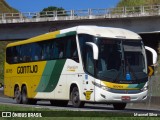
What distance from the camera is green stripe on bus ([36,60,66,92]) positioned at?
25.3 metres

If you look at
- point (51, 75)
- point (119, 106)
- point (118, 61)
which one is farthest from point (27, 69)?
point (118, 61)

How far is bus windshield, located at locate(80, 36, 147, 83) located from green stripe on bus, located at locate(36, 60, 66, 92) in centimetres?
289

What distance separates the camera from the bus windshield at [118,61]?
2200cm

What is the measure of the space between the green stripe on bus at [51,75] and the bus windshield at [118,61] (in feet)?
9.48

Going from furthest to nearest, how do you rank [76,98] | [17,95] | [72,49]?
[17,95] → [72,49] → [76,98]

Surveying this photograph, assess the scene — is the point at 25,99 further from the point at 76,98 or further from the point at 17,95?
the point at 76,98

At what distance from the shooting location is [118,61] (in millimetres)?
22125

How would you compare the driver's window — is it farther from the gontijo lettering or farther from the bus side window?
the gontijo lettering

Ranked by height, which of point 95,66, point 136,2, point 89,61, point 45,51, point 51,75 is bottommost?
point 51,75

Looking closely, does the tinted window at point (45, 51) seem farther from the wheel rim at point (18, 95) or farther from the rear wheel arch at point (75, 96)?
the wheel rim at point (18, 95)

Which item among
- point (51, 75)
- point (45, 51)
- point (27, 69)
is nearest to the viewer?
point (51, 75)

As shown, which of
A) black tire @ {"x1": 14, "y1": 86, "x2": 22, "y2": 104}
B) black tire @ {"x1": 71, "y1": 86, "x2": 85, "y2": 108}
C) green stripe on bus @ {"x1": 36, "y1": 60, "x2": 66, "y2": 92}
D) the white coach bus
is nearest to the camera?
the white coach bus

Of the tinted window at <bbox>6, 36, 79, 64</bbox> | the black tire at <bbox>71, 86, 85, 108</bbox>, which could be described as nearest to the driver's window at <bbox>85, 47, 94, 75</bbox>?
the tinted window at <bbox>6, 36, 79, 64</bbox>

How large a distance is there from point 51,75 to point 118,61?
517 centimetres
